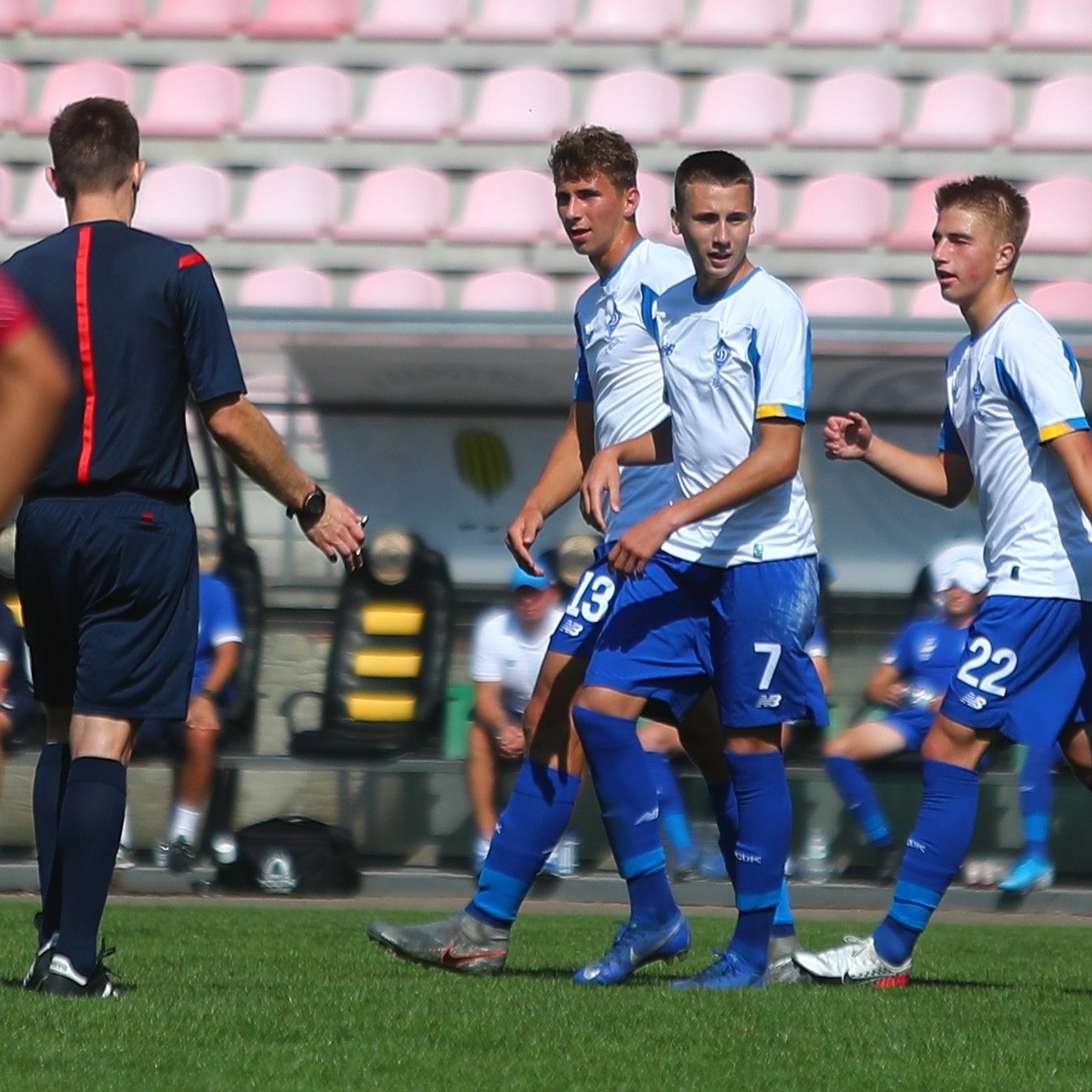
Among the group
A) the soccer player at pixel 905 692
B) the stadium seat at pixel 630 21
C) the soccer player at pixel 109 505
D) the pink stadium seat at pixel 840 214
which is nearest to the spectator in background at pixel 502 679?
the soccer player at pixel 905 692

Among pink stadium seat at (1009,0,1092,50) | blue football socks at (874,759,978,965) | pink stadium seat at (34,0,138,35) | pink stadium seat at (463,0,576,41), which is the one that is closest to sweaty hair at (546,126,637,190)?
blue football socks at (874,759,978,965)

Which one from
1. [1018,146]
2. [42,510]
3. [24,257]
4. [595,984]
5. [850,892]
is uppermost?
[1018,146]

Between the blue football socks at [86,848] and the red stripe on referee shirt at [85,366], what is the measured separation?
0.59 m

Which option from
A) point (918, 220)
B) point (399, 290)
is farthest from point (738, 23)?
point (399, 290)

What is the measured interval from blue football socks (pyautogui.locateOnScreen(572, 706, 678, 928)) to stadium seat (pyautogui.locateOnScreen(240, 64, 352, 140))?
266 inches

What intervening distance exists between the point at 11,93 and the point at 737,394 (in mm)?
7633

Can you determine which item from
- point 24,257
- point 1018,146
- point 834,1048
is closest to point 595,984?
point 834,1048

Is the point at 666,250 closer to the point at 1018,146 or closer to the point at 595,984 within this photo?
the point at 595,984

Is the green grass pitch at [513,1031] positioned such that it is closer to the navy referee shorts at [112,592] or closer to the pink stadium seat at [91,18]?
the navy referee shorts at [112,592]

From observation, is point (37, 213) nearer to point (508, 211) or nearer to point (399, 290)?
point (399, 290)

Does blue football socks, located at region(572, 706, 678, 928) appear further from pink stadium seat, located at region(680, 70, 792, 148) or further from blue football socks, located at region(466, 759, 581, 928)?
pink stadium seat, located at region(680, 70, 792, 148)

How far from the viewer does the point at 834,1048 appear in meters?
3.72

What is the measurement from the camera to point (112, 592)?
411 cm

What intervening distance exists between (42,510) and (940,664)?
5.18 m
